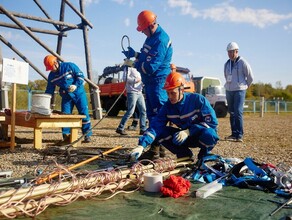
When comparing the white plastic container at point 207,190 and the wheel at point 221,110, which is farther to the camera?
the wheel at point 221,110

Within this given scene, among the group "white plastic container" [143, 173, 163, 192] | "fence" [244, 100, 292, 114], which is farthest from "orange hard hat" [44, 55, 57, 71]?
"fence" [244, 100, 292, 114]

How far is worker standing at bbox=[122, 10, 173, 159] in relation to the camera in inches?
193

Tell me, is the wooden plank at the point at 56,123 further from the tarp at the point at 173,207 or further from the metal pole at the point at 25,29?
the tarp at the point at 173,207

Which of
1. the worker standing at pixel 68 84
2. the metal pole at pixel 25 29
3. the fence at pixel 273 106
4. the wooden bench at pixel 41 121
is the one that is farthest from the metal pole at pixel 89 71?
the fence at pixel 273 106

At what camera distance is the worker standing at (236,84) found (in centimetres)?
693

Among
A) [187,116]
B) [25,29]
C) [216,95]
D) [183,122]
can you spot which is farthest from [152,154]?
[216,95]

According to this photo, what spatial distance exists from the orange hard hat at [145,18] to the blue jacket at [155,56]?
0.59 feet

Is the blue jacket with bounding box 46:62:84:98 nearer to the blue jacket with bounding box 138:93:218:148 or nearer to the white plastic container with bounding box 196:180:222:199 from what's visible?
the blue jacket with bounding box 138:93:218:148

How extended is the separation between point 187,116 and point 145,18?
1.77 meters

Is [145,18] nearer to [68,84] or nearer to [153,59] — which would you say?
[153,59]

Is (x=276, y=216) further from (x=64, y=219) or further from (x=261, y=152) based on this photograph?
(x=261, y=152)

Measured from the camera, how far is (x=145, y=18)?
4.94 meters

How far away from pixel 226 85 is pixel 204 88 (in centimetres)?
1279

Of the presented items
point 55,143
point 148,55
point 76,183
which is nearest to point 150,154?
point 148,55
